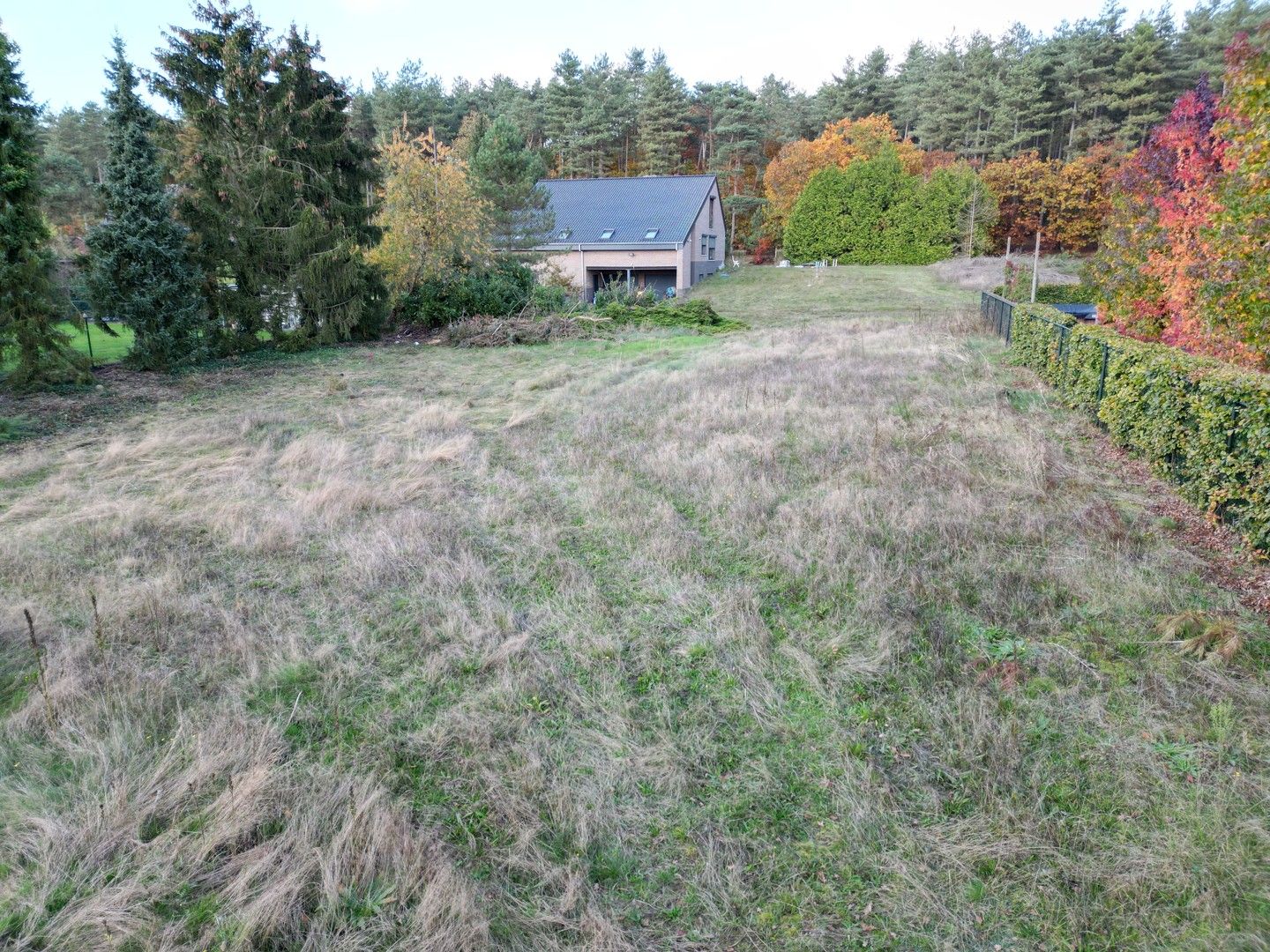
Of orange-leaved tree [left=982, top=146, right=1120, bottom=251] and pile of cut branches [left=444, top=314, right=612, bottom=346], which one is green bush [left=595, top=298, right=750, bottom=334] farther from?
orange-leaved tree [left=982, top=146, right=1120, bottom=251]

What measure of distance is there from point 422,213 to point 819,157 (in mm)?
33561

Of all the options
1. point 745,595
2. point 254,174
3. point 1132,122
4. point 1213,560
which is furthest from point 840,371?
point 1132,122

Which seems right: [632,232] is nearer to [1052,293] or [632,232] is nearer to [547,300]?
[547,300]

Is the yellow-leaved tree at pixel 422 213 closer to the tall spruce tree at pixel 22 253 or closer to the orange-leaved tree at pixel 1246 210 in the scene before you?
the tall spruce tree at pixel 22 253

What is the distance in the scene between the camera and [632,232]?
3356cm

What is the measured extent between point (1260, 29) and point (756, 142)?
158 ft

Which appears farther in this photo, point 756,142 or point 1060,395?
point 756,142

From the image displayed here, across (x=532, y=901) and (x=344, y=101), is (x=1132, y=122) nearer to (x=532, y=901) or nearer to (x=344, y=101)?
(x=344, y=101)

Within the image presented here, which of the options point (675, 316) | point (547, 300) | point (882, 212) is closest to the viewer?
point (675, 316)

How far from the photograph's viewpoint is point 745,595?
211 inches

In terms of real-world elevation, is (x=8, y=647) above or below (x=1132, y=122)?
below

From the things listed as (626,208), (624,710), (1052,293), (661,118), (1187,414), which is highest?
(661,118)

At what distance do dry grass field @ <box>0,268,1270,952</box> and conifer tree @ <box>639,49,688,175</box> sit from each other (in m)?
46.4

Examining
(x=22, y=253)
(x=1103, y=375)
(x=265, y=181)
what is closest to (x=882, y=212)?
(x=265, y=181)
